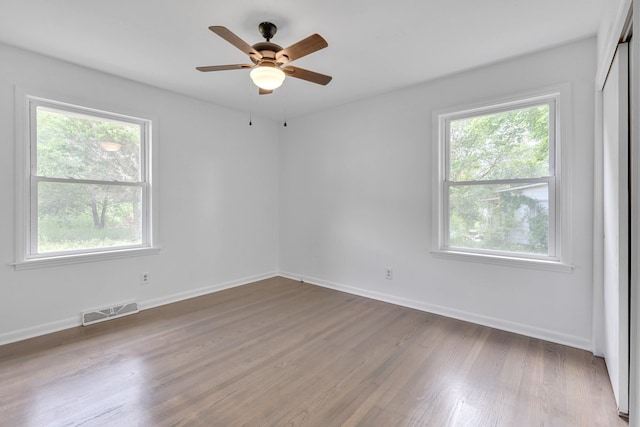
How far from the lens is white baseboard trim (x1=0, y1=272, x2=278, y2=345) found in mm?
2678

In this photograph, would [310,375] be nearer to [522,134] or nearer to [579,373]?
[579,373]

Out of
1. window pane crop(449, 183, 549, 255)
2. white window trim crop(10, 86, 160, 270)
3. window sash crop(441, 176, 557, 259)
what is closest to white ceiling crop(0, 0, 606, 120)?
white window trim crop(10, 86, 160, 270)

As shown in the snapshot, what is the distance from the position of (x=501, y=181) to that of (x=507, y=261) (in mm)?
764

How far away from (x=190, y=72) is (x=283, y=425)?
126 inches

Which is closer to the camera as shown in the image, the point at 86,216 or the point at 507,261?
the point at 507,261

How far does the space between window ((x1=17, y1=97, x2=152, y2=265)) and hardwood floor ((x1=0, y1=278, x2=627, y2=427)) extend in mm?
861

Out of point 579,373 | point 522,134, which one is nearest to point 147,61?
point 522,134

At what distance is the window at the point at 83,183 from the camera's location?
9.22 ft

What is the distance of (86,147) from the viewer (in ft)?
10.3

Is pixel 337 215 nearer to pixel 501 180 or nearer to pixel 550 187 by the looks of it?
pixel 501 180

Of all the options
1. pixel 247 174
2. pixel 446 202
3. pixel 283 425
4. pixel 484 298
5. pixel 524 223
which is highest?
pixel 247 174

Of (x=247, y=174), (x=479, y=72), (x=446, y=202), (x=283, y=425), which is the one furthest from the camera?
(x=247, y=174)

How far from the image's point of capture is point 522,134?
113 inches

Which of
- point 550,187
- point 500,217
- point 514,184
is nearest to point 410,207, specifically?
point 500,217
